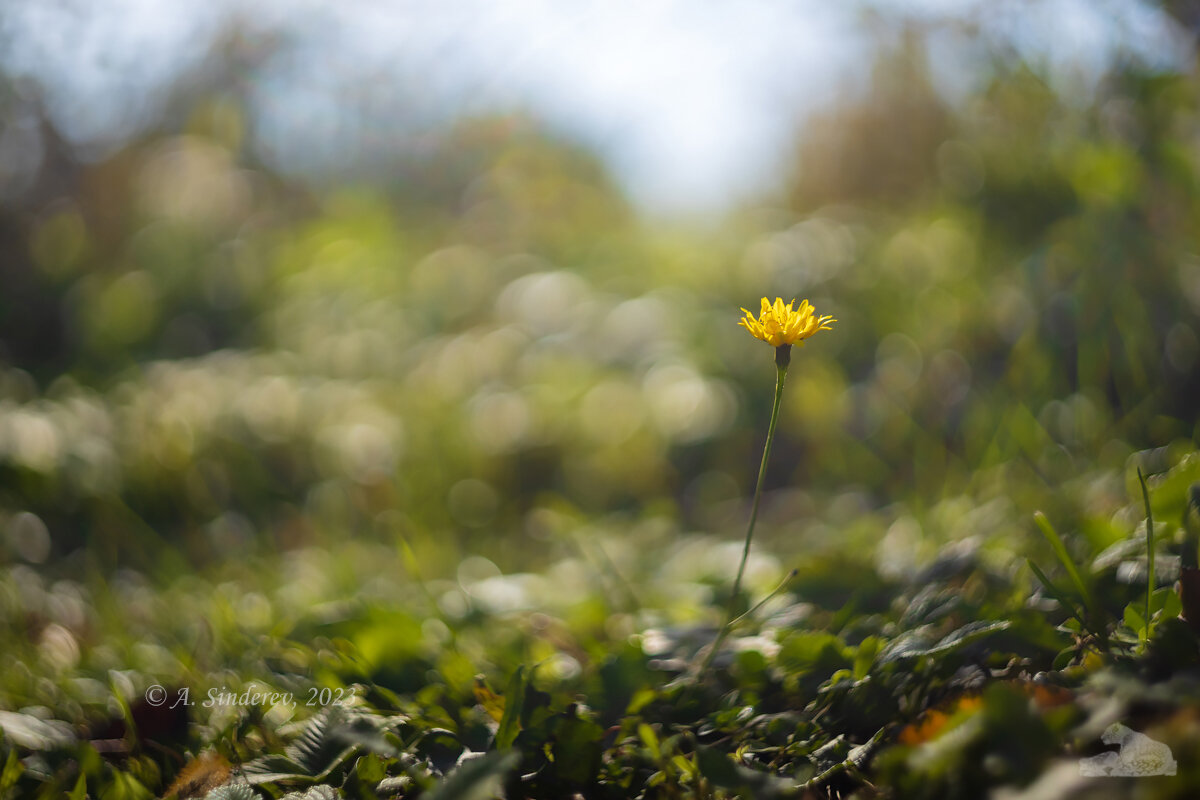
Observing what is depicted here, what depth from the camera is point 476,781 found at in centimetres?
77

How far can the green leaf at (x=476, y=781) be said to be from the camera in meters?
0.75

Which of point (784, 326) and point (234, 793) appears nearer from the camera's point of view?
point (234, 793)

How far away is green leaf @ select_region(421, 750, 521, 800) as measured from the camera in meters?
0.75

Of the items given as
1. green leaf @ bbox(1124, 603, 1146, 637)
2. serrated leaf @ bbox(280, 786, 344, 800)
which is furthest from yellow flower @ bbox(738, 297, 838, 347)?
serrated leaf @ bbox(280, 786, 344, 800)

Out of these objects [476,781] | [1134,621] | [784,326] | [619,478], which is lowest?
[476,781]

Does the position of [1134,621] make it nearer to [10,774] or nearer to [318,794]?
[318,794]

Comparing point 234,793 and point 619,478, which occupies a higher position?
point 619,478

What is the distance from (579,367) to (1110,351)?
1951 mm

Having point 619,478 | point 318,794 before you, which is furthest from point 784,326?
point 619,478

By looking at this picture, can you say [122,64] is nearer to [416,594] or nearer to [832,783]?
[416,594]

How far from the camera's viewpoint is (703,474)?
9.11ft

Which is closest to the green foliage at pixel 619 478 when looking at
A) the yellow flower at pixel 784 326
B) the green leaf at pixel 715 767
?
the green leaf at pixel 715 767

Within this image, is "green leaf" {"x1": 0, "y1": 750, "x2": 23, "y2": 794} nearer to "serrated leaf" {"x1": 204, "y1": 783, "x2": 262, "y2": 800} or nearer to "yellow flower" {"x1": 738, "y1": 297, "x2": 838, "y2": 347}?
"serrated leaf" {"x1": 204, "y1": 783, "x2": 262, "y2": 800}

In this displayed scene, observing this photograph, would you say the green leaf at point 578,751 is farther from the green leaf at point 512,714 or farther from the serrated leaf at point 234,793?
the serrated leaf at point 234,793
